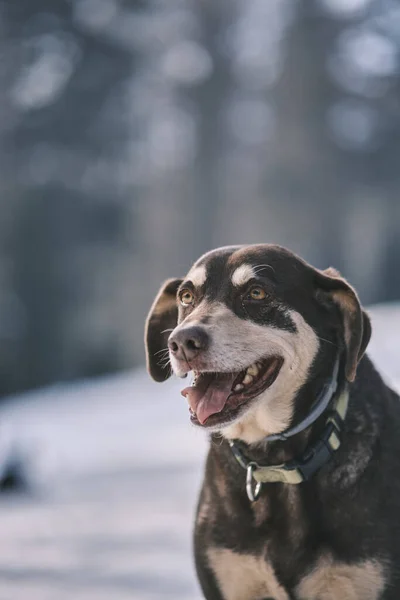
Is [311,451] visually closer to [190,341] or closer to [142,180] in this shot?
[190,341]

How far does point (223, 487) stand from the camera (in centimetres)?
309

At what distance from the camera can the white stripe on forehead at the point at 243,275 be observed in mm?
2957

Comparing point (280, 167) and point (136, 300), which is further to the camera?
point (280, 167)

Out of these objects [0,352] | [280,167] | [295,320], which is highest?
[295,320]

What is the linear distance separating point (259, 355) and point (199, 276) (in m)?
0.43

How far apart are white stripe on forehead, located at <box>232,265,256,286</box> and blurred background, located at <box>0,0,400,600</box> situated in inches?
208

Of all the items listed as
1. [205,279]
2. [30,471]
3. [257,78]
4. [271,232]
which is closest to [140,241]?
[271,232]

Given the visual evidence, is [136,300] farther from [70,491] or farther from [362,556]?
[362,556]

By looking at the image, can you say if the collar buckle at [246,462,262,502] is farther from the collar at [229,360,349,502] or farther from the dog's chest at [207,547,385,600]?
the dog's chest at [207,547,385,600]

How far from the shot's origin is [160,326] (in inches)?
136

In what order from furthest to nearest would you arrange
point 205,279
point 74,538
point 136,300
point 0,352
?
point 136,300 → point 0,352 → point 74,538 → point 205,279

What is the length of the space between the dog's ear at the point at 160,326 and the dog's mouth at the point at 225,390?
0.55m

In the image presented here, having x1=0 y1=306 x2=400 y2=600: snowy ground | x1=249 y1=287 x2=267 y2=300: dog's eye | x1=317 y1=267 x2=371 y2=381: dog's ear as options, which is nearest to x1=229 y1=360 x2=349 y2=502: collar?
x1=317 y1=267 x2=371 y2=381: dog's ear

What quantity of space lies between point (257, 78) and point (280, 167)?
180cm
